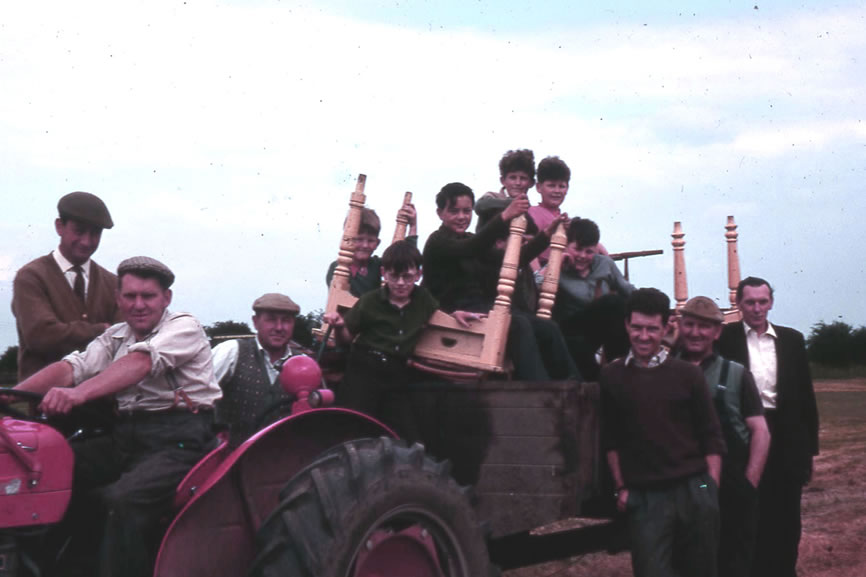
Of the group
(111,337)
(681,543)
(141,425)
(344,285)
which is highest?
(344,285)

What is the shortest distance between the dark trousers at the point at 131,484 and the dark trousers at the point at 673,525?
78.7 inches

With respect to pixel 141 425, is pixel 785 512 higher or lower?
lower

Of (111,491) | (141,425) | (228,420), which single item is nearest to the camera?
(111,491)

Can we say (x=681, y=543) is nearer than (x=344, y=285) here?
Yes

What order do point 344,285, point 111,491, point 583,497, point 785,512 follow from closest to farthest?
point 111,491, point 583,497, point 344,285, point 785,512

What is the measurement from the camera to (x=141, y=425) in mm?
4277

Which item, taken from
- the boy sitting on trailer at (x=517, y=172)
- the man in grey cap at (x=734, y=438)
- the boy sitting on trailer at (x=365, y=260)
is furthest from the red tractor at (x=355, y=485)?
the boy sitting on trailer at (x=517, y=172)

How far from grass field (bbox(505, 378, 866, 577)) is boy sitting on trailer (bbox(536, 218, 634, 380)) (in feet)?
6.85

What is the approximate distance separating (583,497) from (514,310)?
4.64 feet

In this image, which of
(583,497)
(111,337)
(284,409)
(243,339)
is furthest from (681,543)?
(111,337)

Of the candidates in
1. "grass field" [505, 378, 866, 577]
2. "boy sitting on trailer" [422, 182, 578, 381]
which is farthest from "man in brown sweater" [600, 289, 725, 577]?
"grass field" [505, 378, 866, 577]

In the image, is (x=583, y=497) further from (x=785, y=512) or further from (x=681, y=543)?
(x=785, y=512)

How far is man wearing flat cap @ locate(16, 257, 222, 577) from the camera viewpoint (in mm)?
3994

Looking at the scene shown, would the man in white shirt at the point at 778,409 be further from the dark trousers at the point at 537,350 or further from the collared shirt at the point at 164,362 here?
the collared shirt at the point at 164,362
